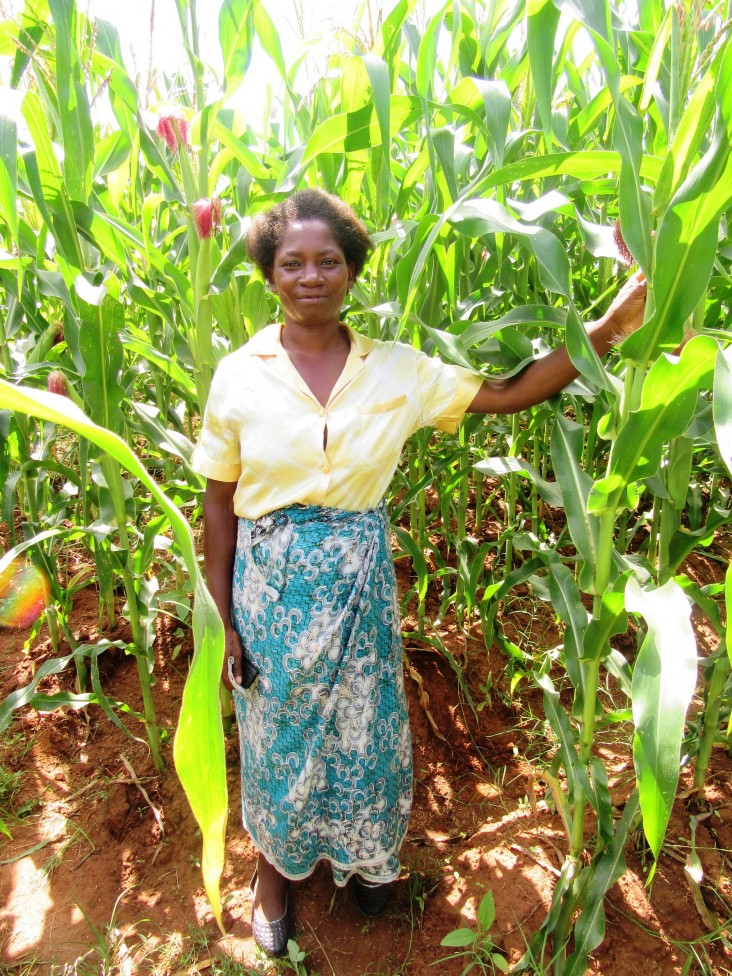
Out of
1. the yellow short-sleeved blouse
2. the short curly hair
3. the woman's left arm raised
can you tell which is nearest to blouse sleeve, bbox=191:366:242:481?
the yellow short-sleeved blouse

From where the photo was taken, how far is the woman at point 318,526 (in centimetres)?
136

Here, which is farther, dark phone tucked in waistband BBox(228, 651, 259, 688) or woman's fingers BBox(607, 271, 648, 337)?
dark phone tucked in waistband BBox(228, 651, 259, 688)

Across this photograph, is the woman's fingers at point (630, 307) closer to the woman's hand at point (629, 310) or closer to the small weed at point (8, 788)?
the woman's hand at point (629, 310)

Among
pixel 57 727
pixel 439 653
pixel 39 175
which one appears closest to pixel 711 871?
pixel 439 653

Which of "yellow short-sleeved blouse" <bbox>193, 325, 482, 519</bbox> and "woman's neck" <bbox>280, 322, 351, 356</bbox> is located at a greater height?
"woman's neck" <bbox>280, 322, 351, 356</bbox>

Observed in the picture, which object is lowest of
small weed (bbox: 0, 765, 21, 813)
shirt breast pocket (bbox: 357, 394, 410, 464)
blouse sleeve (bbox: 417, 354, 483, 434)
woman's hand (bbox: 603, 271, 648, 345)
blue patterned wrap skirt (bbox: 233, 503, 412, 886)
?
small weed (bbox: 0, 765, 21, 813)

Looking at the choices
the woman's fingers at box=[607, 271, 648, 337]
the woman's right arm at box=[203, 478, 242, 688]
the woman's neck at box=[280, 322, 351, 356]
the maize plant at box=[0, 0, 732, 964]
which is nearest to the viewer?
the maize plant at box=[0, 0, 732, 964]

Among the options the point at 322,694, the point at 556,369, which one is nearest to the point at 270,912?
the point at 322,694

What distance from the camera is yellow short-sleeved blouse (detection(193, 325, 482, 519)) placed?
1368mm

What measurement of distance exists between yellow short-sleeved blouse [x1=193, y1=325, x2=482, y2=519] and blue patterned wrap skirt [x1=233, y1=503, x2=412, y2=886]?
69 mm

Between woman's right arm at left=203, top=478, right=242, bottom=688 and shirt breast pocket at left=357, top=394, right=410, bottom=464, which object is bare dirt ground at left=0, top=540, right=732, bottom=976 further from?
shirt breast pocket at left=357, top=394, right=410, bottom=464

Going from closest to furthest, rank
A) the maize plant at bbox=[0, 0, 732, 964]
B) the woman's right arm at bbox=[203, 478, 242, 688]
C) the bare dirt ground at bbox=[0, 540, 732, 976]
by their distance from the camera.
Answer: the maize plant at bbox=[0, 0, 732, 964]
the woman's right arm at bbox=[203, 478, 242, 688]
the bare dirt ground at bbox=[0, 540, 732, 976]

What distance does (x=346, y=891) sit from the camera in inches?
71.6

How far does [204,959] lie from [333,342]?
4.83ft
